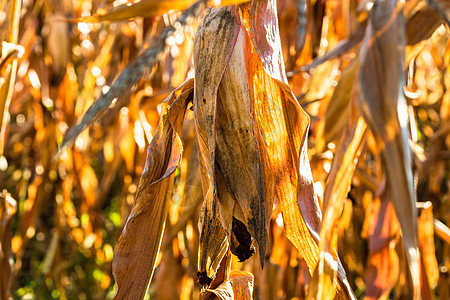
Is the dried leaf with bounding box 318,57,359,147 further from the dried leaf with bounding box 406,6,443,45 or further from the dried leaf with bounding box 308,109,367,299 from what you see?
the dried leaf with bounding box 308,109,367,299

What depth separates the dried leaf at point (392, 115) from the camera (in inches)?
10.0

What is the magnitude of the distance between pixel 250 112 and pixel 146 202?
108mm

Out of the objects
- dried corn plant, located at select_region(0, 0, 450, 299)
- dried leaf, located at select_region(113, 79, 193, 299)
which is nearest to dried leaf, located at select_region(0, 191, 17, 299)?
dried corn plant, located at select_region(0, 0, 450, 299)

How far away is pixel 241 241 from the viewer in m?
0.35

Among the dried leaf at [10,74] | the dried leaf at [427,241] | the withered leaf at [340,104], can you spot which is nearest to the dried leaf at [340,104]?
the withered leaf at [340,104]

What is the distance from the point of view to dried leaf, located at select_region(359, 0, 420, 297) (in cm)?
25

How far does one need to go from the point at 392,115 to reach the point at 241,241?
14 centimetres

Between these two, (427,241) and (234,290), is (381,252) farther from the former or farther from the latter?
(234,290)

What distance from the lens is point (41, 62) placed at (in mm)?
1023

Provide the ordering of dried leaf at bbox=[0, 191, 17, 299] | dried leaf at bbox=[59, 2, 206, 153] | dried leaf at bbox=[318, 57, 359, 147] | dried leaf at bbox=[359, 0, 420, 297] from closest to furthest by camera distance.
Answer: dried leaf at bbox=[359, 0, 420, 297]
dried leaf at bbox=[59, 2, 206, 153]
dried leaf at bbox=[318, 57, 359, 147]
dried leaf at bbox=[0, 191, 17, 299]

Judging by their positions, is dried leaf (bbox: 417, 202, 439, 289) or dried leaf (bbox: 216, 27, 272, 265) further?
dried leaf (bbox: 417, 202, 439, 289)

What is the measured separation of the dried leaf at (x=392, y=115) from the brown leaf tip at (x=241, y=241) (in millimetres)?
113

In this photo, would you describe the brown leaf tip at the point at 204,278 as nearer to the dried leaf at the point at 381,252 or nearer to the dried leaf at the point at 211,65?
the dried leaf at the point at 211,65

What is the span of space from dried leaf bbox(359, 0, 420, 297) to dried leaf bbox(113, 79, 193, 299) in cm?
14
